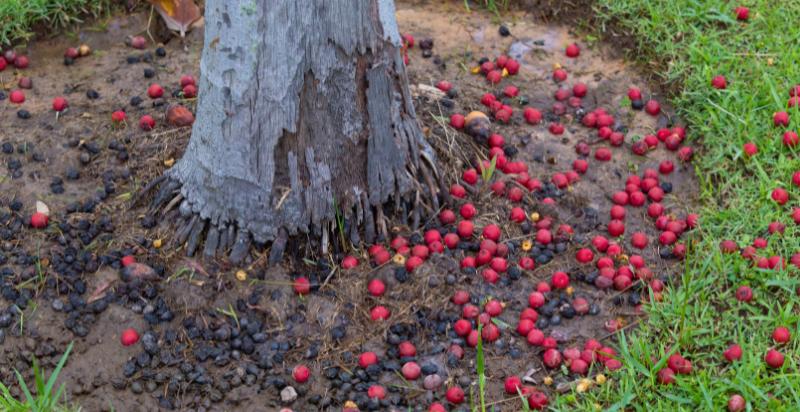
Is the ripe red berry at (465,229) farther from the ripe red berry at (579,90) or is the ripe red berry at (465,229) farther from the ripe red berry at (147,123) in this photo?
the ripe red berry at (147,123)

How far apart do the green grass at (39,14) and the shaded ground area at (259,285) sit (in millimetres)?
419

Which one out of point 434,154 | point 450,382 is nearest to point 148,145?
point 434,154

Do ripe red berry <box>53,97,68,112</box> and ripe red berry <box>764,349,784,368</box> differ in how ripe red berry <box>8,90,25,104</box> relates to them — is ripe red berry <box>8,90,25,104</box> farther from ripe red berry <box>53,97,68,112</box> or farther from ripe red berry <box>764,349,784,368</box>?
ripe red berry <box>764,349,784,368</box>

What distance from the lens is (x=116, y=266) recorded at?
436 centimetres

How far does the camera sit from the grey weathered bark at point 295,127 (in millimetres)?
3902

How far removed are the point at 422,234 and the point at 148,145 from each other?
1.48 m

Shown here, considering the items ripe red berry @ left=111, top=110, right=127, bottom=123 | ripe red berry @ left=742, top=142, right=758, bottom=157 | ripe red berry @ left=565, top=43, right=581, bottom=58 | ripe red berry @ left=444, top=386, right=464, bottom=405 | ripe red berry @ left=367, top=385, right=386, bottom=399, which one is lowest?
ripe red berry @ left=367, top=385, right=386, bottom=399

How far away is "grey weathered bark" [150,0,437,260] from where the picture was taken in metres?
3.90

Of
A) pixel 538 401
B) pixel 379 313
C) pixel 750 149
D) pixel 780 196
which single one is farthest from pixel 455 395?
pixel 750 149

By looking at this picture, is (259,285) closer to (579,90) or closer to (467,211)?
(467,211)

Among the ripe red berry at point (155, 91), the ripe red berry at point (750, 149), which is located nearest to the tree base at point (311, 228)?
the ripe red berry at point (155, 91)

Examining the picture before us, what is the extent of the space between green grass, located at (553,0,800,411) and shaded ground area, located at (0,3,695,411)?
6.7 inches

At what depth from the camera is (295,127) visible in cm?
407

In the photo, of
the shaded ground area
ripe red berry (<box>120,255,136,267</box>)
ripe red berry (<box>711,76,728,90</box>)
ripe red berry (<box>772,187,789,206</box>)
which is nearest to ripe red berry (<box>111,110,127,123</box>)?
the shaded ground area
